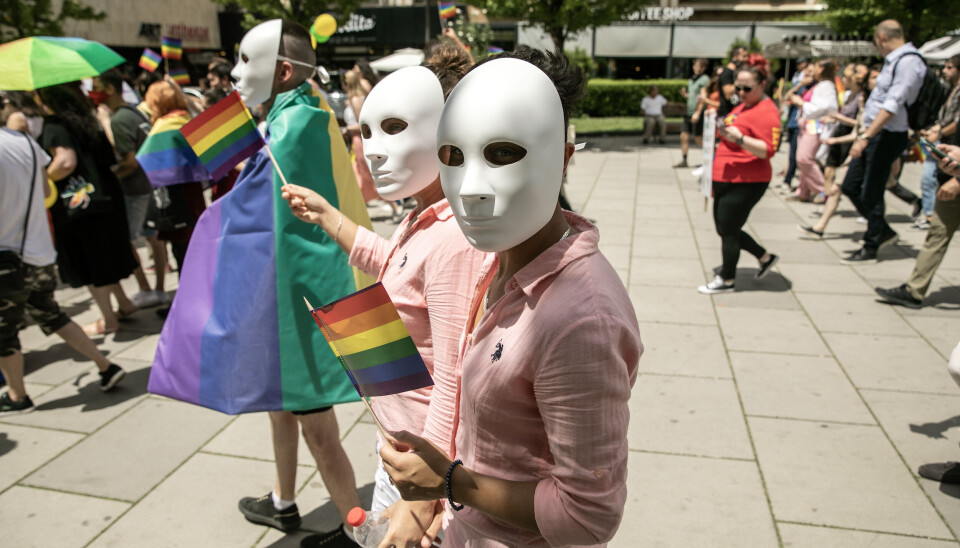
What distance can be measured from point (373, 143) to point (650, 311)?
4290mm

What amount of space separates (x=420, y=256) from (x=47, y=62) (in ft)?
12.8

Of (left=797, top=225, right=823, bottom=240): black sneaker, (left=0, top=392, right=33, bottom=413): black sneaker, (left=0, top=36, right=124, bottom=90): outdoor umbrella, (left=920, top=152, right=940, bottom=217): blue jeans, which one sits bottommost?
(left=0, top=392, right=33, bottom=413): black sneaker

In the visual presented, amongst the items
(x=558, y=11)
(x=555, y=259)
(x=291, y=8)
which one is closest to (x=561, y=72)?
(x=555, y=259)

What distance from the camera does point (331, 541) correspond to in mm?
3084

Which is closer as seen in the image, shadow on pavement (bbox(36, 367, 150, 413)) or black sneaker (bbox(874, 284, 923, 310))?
shadow on pavement (bbox(36, 367, 150, 413))

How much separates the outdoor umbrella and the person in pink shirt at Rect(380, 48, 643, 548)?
3917 mm

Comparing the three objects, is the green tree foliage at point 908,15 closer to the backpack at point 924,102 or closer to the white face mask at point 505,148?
the backpack at point 924,102

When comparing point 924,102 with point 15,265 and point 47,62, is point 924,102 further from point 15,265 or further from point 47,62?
point 15,265

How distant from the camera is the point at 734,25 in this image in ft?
88.9

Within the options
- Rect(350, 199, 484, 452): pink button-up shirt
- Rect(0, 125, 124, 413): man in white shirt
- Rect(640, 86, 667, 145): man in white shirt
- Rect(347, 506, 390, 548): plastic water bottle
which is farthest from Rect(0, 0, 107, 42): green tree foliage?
Rect(347, 506, 390, 548): plastic water bottle

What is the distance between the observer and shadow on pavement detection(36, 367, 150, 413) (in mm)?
4664

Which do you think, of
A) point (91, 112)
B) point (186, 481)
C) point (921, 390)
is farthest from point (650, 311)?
point (91, 112)

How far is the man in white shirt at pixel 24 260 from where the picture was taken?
4234 mm

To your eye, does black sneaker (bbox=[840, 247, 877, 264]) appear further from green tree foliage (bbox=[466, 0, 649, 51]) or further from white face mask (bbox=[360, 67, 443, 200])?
green tree foliage (bbox=[466, 0, 649, 51])
